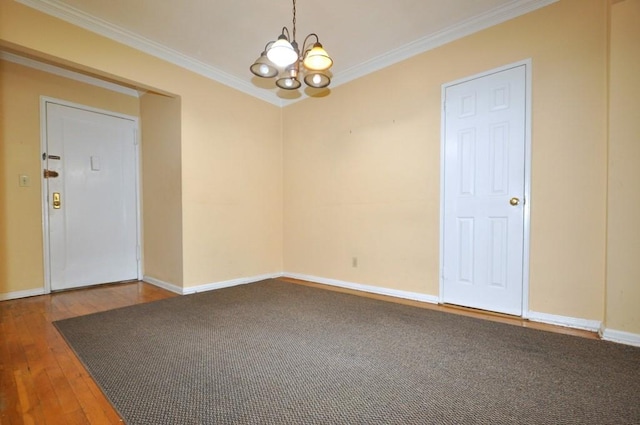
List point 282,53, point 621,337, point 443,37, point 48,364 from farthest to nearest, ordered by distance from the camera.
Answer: point 443,37, point 621,337, point 282,53, point 48,364

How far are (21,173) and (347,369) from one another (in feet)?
13.1

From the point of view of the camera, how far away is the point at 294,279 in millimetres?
4410

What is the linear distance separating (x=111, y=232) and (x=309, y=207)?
2640 mm

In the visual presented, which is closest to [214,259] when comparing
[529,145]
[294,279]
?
[294,279]

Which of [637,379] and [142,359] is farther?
[142,359]

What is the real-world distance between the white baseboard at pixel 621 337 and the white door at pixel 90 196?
16.6ft

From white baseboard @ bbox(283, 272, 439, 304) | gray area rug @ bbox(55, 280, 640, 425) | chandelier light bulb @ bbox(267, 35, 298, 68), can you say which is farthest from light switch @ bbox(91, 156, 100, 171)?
chandelier light bulb @ bbox(267, 35, 298, 68)

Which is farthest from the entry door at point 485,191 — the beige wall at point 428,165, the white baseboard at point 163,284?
the white baseboard at point 163,284

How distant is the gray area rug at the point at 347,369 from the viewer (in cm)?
139

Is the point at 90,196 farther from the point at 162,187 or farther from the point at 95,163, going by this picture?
the point at 162,187

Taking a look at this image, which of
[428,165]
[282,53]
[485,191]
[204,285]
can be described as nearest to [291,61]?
[282,53]

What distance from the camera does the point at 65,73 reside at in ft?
12.0

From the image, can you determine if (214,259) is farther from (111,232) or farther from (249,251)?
(111,232)

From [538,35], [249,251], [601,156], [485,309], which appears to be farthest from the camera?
[249,251]
